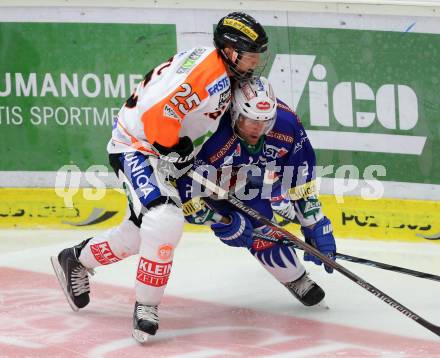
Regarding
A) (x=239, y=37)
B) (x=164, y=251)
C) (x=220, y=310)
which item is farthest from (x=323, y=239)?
(x=239, y=37)

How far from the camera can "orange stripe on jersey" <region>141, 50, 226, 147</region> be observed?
3.91 metres

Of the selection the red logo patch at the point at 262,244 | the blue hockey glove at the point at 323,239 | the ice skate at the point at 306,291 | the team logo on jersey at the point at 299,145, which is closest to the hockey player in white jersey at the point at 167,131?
the team logo on jersey at the point at 299,145

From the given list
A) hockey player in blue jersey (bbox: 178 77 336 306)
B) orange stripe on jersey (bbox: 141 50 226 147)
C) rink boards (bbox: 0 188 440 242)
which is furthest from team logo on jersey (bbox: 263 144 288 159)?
rink boards (bbox: 0 188 440 242)

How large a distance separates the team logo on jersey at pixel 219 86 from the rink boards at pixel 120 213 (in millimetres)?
2117

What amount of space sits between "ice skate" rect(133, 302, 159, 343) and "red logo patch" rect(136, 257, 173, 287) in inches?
4.8

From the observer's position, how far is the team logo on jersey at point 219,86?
12.9 feet

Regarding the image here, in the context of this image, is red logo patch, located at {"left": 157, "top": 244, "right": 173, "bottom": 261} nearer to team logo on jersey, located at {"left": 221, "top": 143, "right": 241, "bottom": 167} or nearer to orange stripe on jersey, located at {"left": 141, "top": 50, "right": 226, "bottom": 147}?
orange stripe on jersey, located at {"left": 141, "top": 50, "right": 226, "bottom": 147}

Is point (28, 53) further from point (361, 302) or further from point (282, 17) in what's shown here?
point (361, 302)

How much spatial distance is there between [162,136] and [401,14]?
2.46 meters

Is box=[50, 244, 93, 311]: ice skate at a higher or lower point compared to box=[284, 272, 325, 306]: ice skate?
higher

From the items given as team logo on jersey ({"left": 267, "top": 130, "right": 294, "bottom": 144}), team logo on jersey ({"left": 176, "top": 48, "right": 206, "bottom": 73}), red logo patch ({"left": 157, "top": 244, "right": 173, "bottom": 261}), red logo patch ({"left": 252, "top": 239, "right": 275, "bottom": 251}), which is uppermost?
team logo on jersey ({"left": 176, "top": 48, "right": 206, "bottom": 73})

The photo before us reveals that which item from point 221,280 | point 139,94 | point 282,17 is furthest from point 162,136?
point 282,17

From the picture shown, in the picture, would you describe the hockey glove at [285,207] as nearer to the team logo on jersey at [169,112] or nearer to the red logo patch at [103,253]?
the red logo patch at [103,253]

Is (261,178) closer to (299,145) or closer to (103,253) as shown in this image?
(299,145)
